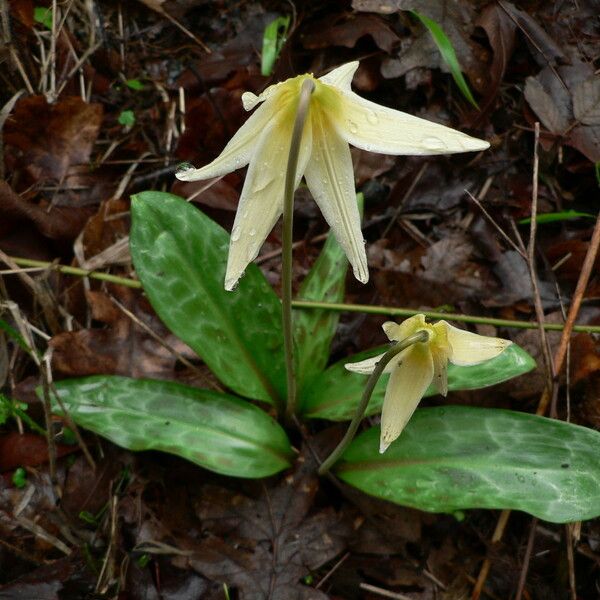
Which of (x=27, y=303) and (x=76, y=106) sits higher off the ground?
(x=76, y=106)

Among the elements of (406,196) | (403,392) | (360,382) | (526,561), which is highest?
(403,392)

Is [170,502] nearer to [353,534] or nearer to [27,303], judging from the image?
[353,534]

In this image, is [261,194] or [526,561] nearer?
[261,194]

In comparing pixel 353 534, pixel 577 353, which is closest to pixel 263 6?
pixel 577 353

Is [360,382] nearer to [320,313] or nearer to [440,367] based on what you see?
[320,313]

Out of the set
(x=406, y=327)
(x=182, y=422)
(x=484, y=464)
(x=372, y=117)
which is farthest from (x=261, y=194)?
(x=484, y=464)

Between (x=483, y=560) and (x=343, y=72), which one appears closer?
(x=343, y=72)

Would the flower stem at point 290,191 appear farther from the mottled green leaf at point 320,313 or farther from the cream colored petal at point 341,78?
the mottled green leaf at point 320,313
